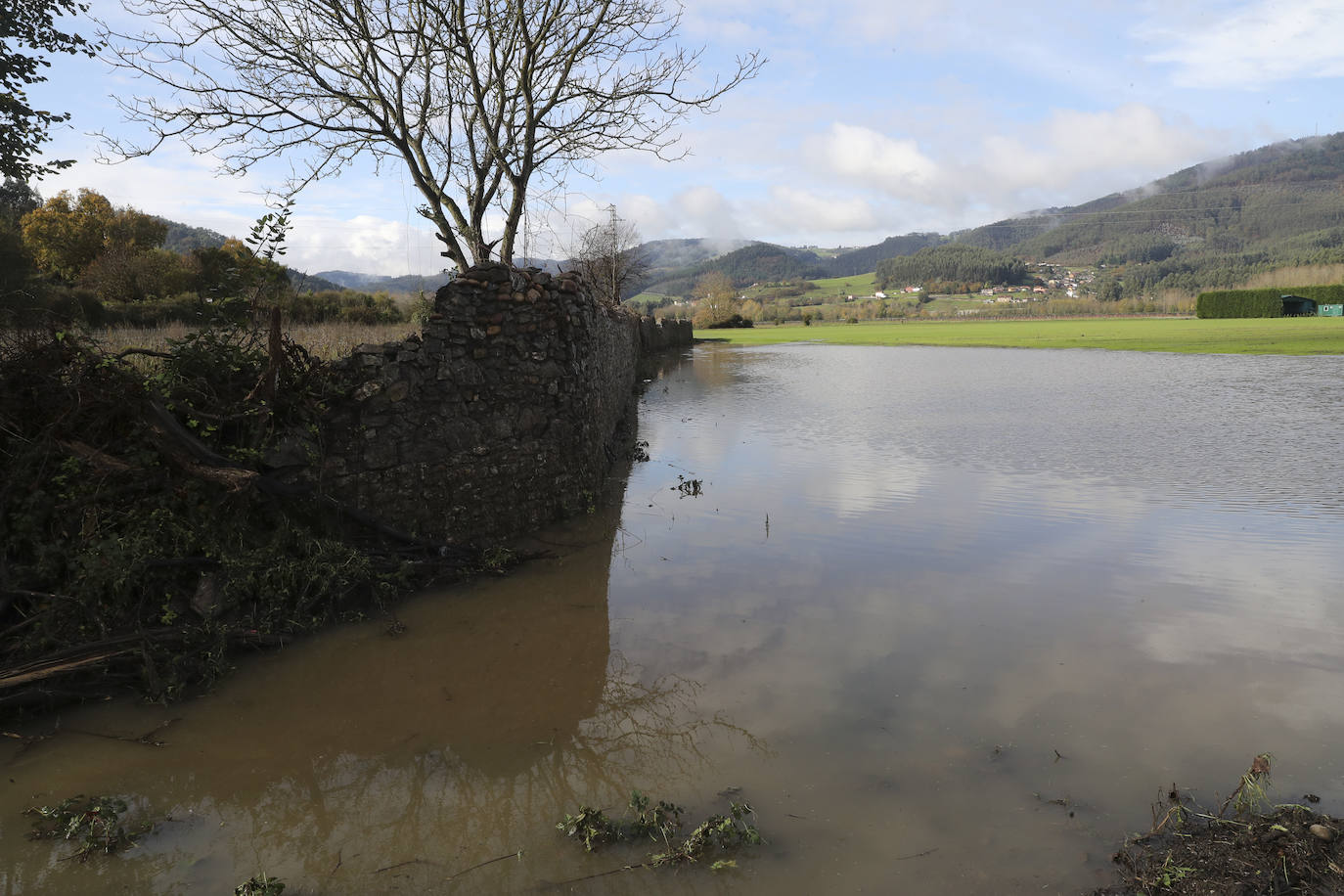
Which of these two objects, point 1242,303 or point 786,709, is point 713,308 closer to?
point 1242,303

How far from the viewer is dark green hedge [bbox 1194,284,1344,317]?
5719 centimetres

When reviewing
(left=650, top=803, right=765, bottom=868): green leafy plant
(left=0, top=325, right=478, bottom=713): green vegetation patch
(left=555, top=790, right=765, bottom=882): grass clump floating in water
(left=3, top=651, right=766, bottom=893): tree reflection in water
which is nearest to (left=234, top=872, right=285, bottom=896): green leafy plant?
(left=3, top=651, right=766, bottom=893): tree reflection in water

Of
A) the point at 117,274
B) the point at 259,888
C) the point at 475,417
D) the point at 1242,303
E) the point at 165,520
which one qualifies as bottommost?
the point at 259,888

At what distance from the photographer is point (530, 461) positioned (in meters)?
7.80

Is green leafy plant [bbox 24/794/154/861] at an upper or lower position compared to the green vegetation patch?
lower

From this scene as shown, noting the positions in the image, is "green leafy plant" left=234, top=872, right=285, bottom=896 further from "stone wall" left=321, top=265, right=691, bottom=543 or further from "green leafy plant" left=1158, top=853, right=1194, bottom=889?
"stone wall" left=321, top=265, right=691, bottom=543

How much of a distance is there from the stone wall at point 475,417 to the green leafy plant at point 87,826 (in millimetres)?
3043

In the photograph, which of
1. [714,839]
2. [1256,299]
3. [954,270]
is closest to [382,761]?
[714,839]

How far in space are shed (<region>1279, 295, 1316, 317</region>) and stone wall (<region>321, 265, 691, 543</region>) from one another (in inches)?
2958

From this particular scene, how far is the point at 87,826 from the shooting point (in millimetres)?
3426

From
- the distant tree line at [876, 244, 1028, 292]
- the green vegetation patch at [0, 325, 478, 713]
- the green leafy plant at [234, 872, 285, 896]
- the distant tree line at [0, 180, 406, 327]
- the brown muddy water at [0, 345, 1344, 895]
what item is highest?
the distant tree line at [876, 244, 1028, 292]

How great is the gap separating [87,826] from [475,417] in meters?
4.48

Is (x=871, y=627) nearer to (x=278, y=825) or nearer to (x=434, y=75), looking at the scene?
(x=278, y=825)

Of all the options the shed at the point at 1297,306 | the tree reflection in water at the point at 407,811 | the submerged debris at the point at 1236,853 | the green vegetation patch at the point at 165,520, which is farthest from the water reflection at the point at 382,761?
the shed at the point at 1297,306
